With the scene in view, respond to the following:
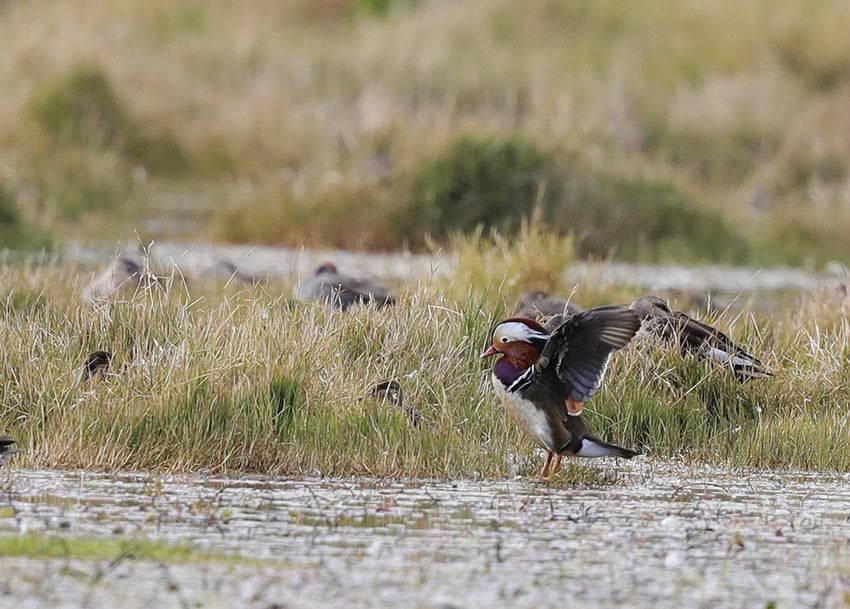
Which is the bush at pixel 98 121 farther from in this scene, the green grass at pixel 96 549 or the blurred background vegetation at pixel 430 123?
the green grass at pixel 96 549

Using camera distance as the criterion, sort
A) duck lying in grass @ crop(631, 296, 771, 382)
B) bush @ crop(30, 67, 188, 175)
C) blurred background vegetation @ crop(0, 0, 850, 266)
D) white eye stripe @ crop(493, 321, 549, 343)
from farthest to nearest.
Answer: bush @ crop(30, 67, 188, 175) → blurred background vegetation @ crop(0, 0, 850, 266) → duck lying in grass @ crop(631, 296, 771, 382) → white eye stripe @ crop(493, 321, 549, 343)

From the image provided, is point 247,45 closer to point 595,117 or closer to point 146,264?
point 595,117

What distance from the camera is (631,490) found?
26.5 ft

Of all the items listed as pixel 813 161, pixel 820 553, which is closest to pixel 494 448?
pixel 820 553

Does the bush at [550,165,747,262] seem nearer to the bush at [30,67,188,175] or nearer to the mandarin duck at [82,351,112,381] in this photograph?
the bush at [30,67,188,175]

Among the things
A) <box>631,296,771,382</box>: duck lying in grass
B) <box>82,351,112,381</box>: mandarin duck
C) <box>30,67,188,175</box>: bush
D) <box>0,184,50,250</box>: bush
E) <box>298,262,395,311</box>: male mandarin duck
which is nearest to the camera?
<box>82,351,112,381</box>: mandarin duck

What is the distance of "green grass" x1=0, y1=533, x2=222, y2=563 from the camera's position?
6.25m

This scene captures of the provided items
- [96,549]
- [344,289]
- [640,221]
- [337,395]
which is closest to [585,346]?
[337,395]

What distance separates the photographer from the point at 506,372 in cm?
812

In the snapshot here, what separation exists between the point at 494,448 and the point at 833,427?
1725mm

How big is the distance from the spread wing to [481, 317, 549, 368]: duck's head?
0.38ft

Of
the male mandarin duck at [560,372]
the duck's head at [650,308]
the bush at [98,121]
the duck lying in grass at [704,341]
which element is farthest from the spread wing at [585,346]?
the bush at [98,121]

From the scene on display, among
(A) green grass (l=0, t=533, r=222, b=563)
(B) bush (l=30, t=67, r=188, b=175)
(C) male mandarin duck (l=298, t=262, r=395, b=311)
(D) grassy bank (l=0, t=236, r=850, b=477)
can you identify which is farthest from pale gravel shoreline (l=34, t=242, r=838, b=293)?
(A) green grass (l=0, t=533, r=222, b=563)

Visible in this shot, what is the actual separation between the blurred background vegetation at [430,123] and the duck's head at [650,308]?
4.23 meters
